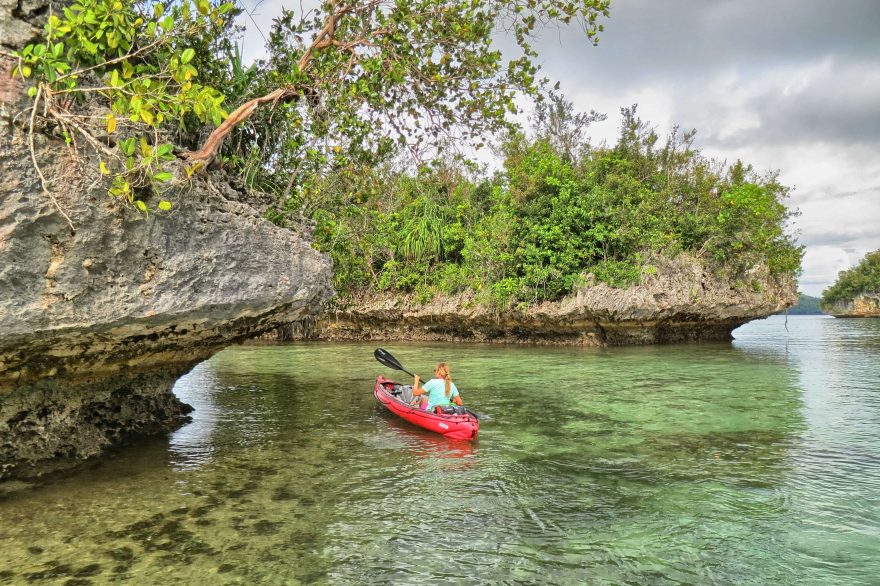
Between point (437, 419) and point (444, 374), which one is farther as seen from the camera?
point (444, 374)

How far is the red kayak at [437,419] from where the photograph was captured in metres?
7.51

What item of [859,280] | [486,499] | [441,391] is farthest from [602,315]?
[859,280]

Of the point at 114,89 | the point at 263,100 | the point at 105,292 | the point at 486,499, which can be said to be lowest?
the point at 486,499

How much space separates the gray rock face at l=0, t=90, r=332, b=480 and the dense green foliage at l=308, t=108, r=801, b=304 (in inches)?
518

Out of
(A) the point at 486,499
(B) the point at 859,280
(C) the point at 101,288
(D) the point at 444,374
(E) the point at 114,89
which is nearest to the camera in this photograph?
(E) the point at 114,89

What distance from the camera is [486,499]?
545cm

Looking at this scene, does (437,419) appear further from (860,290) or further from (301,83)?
(860,290)

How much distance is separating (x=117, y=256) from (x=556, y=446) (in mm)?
5573

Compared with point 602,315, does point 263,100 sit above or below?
above

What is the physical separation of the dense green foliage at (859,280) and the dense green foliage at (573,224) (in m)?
43.5

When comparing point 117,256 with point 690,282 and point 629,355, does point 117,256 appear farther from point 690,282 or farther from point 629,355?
point 690,282

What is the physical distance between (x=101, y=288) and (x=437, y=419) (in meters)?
4.53

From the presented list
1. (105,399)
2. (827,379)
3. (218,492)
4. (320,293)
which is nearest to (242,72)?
(320,293)

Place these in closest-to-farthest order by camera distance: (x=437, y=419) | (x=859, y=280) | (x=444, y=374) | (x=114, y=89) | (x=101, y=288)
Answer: (x=114, y=89)
(x=101, y=288)
(x=437, y=419)
(x=444, y=374)
(x=859, y=280)
